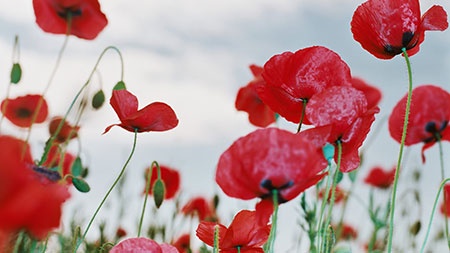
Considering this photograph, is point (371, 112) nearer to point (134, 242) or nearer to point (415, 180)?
point (134, 242)

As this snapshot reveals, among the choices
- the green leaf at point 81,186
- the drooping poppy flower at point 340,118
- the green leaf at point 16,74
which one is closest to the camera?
the drooping poppy flower at point 340,118

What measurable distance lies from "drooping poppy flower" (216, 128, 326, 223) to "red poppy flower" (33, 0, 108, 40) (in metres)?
1.04

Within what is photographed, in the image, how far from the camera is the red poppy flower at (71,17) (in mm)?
1649

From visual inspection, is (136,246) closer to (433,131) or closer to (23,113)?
(433,131)

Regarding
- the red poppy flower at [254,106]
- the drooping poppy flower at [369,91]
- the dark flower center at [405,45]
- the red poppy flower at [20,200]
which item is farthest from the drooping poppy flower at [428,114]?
the red poppy flower at [20,200]

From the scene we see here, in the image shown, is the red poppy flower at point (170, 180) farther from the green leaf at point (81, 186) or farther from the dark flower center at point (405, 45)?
the dark flower center at point (405, 45)

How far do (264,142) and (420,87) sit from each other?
1.01m

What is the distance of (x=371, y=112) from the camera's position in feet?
2.80

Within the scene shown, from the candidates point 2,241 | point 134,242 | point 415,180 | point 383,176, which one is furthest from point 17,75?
point 383,176

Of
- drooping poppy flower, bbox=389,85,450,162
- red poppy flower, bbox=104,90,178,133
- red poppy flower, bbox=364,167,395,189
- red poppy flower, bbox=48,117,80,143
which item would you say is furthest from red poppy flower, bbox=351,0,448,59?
red poppy flower, bbox=364,167,395,189

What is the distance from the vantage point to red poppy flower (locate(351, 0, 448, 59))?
0.98 meters

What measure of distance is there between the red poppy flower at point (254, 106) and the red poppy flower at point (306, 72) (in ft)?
2.60

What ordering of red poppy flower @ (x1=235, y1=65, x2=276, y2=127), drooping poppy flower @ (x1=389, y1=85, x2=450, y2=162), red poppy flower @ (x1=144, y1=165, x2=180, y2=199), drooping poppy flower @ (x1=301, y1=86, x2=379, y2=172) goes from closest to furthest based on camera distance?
drooping poppy flower @ (x1=301, y1=86, x2=379, y2=172) < drooping poppy flower @ (x1=389, y1=85, x2=450, y2=162) < red poppy flower @ (x1=235, y1=65, x2=276, y2=127) < red poppy flower @ (x1=144, y1=165, x2=180, y2=199)

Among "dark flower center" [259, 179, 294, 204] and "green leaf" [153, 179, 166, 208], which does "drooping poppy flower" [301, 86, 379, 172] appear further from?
"green leaf" [153, 179, 166, 208]
